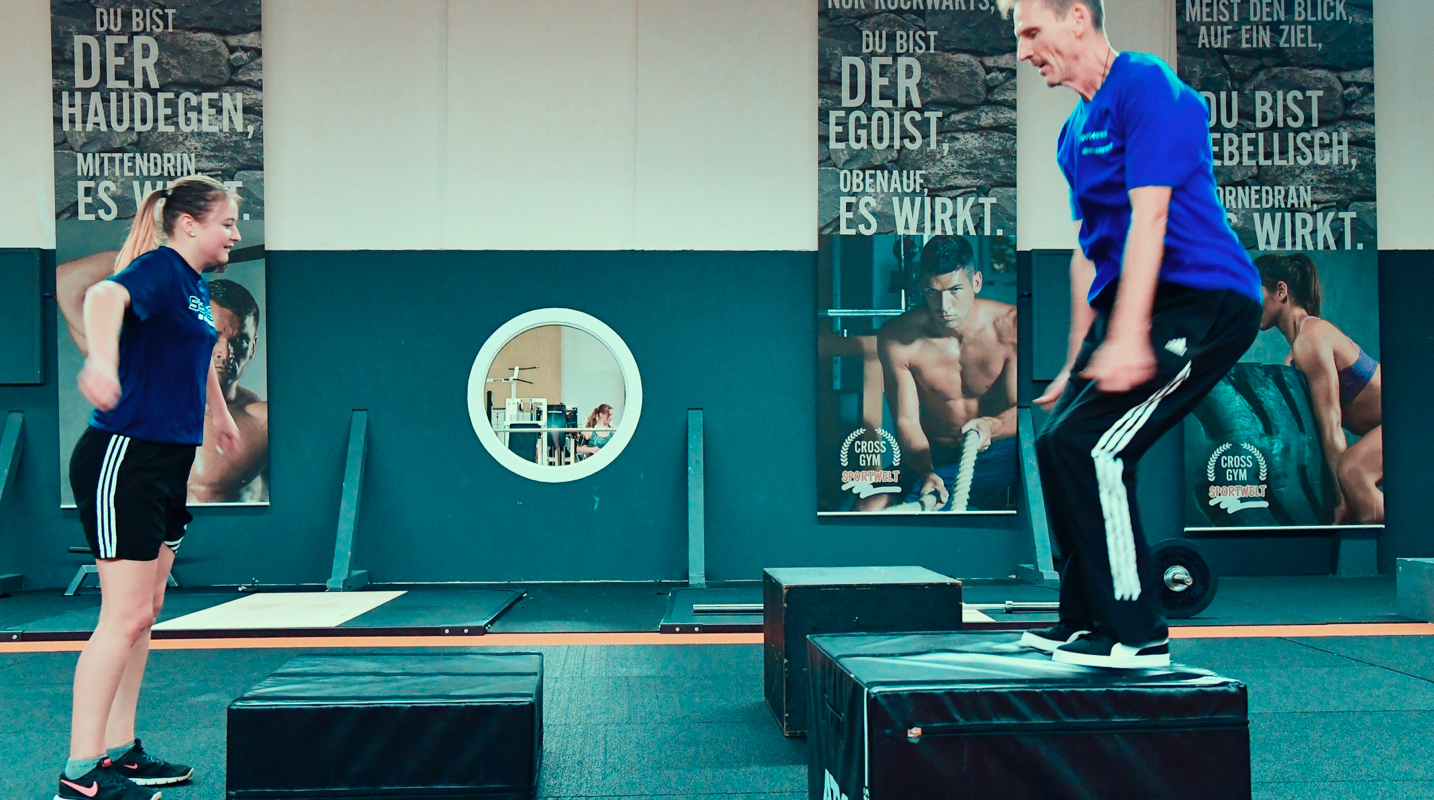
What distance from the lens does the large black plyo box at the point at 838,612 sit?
2.39 m

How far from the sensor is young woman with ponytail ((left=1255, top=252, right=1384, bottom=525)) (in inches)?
207

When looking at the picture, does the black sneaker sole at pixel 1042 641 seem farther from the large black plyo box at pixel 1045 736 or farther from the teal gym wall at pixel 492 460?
the teal gym wall at pixel 492 460

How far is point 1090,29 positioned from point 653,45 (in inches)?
155

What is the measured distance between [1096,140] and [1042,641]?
878mm

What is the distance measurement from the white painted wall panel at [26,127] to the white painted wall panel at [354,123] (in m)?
1.13

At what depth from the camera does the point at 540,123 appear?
206 inches

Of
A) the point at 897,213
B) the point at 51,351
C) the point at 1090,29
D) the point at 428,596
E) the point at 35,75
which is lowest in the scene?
the point at 428,596

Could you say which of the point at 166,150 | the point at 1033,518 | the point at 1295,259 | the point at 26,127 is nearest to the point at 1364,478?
the point at 1295,259

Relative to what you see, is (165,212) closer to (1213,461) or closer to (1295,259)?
(1213,461)

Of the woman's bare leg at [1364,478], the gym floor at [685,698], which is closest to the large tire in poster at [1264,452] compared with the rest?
the woman's bare leg at [1364,478]

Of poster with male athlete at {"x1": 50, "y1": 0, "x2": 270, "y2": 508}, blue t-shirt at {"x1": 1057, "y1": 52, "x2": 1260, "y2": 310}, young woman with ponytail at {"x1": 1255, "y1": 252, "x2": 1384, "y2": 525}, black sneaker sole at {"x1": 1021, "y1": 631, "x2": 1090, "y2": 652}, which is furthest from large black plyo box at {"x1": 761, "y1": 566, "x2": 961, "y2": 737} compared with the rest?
young woman with ponytail at {"x1": 1255, "y1": 252, "x2": 1384, "y2": 525}

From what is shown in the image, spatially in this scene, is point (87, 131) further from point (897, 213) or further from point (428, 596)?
point (897, 213)

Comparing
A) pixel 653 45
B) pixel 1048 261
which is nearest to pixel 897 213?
pixel 1048 261

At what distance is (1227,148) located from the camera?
539 cm
